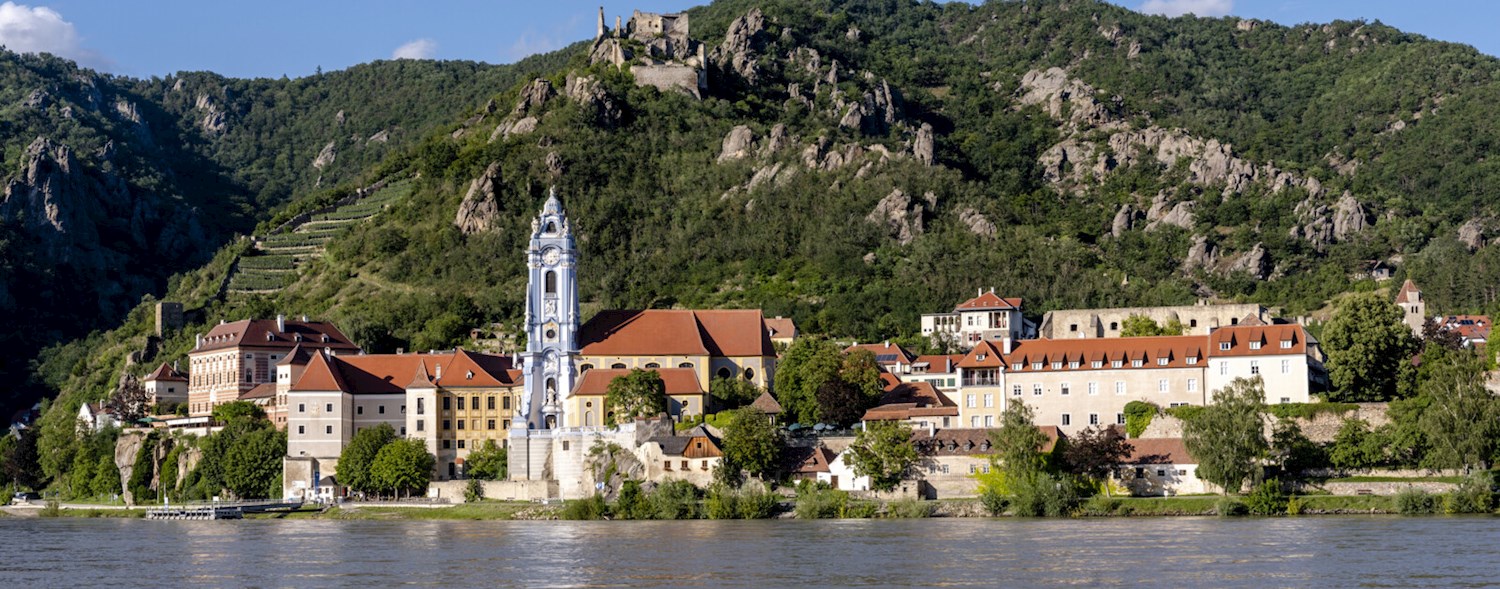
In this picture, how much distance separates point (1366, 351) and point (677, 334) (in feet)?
109

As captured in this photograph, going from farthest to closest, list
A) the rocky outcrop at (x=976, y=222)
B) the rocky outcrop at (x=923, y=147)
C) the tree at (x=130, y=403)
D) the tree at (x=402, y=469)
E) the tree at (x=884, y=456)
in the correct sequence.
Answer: the rocky outcrop at (x=923, y=147) < the rocky outcrop at (x=976, y=222) < the tree at (x=130, y=403) < the tree at (x=402, y=469) < the tree at (x=884, y=456)

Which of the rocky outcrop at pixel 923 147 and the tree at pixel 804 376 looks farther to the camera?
the rocky outcrop at pixel 923 147

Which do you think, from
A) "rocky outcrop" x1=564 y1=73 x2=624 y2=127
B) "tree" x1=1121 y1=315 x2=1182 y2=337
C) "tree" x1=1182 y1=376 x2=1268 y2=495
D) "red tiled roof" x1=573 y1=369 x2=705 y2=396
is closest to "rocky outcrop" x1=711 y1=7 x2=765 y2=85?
"rocky outcrop" x1=564 y1=73 x2=624 y2=127

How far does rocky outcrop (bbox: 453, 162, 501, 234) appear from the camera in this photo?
144 metres

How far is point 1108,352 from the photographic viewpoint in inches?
3467

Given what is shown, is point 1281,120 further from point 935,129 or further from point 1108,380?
point 1108,380

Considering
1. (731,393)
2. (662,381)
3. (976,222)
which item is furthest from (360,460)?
(976,222)

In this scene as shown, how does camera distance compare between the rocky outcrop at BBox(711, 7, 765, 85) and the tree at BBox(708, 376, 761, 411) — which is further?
the rocky outcrop at BBox(711, 7, 765, 85)

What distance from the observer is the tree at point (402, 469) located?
9406 cm

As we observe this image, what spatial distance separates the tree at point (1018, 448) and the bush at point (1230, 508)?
7369mm

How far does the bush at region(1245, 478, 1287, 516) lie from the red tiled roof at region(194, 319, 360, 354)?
58.9 m

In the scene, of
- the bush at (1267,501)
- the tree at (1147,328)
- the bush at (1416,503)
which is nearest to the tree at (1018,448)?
the bush at (1267,501)

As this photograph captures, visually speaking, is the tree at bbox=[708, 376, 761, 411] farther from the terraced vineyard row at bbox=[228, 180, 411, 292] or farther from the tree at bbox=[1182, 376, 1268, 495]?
the terraced vineyard row at bbox=[228, 180, 411, 292]

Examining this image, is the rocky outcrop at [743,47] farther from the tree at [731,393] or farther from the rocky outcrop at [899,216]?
the tree at [731,393]
